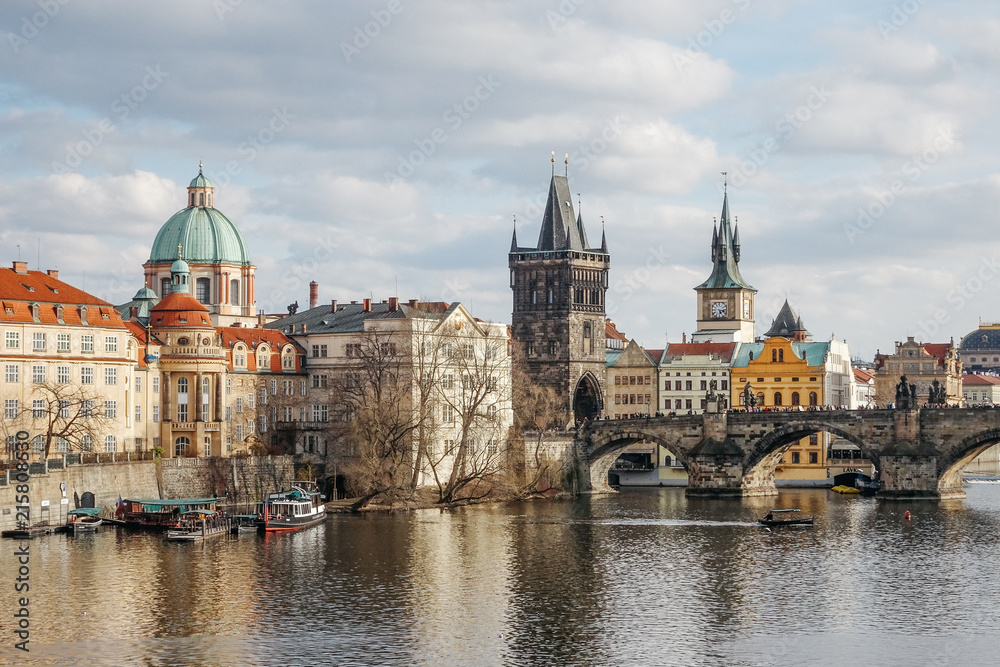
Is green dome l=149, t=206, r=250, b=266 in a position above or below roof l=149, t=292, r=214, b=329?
above

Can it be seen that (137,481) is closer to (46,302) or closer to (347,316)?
(46,302)

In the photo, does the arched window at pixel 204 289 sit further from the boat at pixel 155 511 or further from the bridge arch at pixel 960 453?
the bridge arch at pixel 960 453

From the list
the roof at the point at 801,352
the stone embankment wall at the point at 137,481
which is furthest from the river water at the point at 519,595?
the roof at the point at 801,352

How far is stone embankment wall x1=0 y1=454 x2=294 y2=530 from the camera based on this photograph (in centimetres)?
9575

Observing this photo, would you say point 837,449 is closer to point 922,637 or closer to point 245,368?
point 245,368

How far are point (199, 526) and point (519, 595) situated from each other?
91.8 feet

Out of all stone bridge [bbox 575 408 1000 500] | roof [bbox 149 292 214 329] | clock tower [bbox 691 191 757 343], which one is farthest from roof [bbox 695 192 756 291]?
roof [bbox 149 292 214 329]

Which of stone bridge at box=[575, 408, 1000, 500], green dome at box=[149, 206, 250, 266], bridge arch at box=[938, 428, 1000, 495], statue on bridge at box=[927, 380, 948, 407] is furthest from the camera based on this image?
green dome at box=[149, 206, 250, 266]

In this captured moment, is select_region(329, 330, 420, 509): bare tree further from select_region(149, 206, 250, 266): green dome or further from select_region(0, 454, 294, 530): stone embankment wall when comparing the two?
select_region(149, 206, 250, 266): green dome

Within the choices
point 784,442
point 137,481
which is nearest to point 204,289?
point 137,481

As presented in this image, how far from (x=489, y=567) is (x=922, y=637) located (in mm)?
25888

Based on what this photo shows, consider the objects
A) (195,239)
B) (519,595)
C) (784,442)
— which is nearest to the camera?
(519,595)

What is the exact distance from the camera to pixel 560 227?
17975cm

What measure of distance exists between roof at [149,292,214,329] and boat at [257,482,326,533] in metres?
20.2
